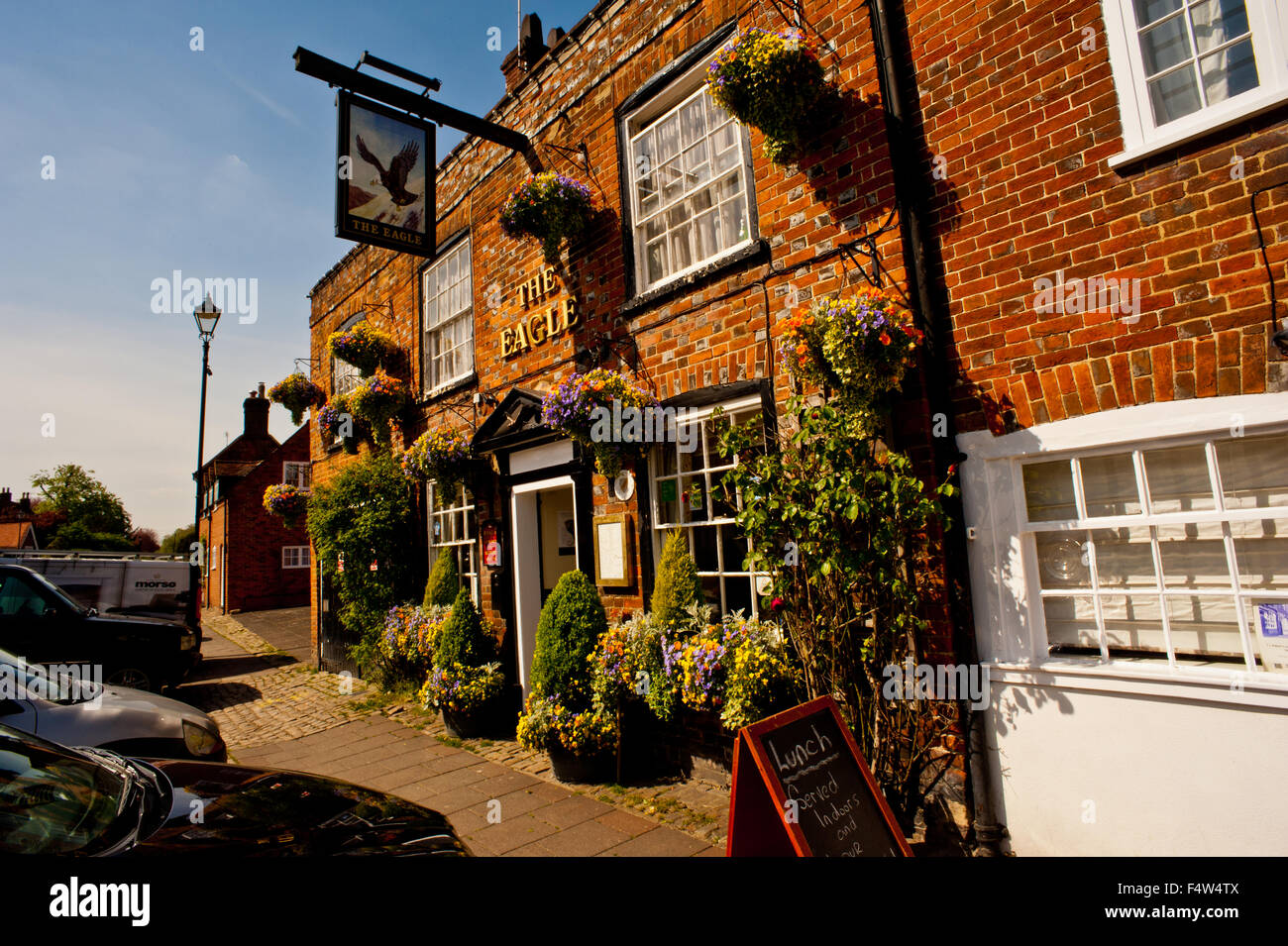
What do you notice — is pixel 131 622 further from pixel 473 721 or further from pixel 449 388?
pixel 473 721

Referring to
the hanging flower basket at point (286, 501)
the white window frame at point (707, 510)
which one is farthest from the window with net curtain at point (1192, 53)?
the hanging flower basket at point (286, 501)

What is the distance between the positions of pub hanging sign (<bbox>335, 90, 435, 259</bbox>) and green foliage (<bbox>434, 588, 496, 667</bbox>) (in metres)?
4.27

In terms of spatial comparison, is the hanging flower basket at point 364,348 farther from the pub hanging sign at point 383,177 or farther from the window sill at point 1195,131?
the window sill at point 1195,131

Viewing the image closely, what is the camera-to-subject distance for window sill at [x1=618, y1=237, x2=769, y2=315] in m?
5.46

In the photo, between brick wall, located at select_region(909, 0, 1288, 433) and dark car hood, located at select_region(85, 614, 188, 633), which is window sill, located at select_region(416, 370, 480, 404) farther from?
brick wall, located at select_region(909, 0, 1288, 433)

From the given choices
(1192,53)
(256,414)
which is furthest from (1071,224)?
(256,414)

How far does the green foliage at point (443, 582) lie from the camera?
9.05m

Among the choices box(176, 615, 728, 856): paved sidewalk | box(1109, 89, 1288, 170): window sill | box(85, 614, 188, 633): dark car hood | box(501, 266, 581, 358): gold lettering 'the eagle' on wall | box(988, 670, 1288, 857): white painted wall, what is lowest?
box(176, 615, 728, 856): paved sidewalk

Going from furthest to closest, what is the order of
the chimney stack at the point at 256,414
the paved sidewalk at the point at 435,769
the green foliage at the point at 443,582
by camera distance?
1. the chimney stack at the point at 256,414
2. the green foliage at the point at 443,582
3. the paved sidewalk at the point at 435,769

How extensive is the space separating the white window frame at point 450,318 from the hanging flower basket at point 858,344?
6046 mm

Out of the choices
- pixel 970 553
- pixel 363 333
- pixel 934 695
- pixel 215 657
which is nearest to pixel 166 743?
pixel 934 695

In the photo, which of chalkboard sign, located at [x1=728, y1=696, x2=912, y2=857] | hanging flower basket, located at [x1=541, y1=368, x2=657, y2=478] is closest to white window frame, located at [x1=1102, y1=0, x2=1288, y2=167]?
chalkboard sign, located at [x1=728, y1=696, x2=912, y2=857]

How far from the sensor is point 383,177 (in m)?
7.32
